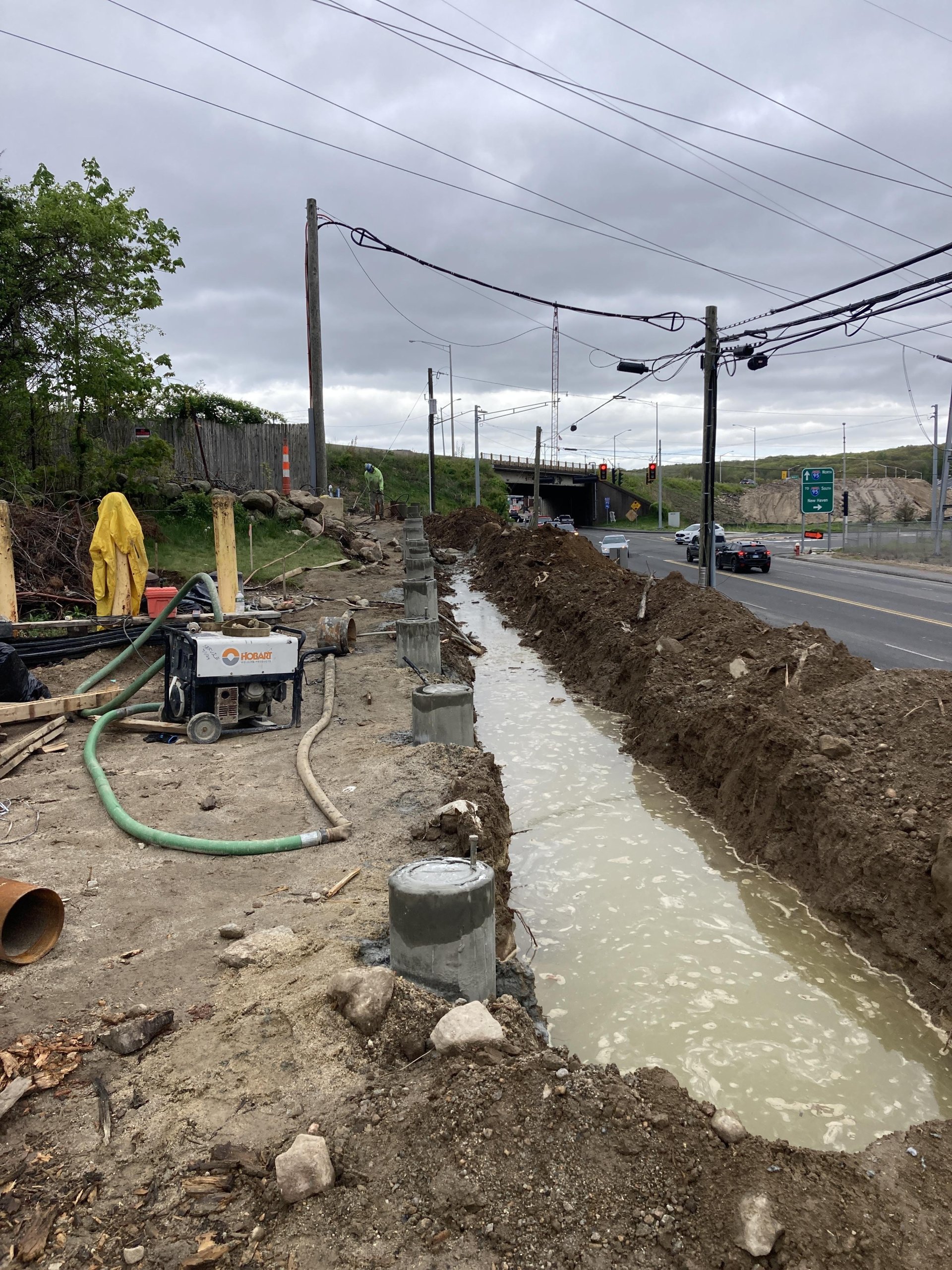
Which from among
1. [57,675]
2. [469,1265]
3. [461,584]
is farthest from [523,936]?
[461,584]

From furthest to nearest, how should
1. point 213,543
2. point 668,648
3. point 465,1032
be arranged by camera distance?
point 213,543 < point 668,648 < point 465,1032

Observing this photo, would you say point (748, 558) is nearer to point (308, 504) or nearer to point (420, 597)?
point (308, 504)

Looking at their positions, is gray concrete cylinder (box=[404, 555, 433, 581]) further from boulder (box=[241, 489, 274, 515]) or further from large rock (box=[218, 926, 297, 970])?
large rock (box=[218, 926, 297, 970])

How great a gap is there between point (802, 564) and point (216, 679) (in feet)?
116

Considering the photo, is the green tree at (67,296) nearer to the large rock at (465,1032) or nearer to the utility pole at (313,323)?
the utility pole at (313,323)

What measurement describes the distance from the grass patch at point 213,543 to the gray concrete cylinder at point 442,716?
12.3 metres

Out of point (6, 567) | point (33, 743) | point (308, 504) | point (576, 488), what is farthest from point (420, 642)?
point (576, 488)

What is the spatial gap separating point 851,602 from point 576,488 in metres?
78.9

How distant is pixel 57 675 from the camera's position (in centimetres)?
1123

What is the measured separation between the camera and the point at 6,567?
1202 centimetres

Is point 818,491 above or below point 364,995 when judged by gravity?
above

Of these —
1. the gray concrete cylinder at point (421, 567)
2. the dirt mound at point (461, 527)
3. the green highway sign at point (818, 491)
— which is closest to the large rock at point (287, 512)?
the gray concrete cylinder at point (421, 567)

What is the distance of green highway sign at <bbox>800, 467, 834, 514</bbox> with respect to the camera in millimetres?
40688

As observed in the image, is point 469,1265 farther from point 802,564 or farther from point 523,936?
point 802,564
